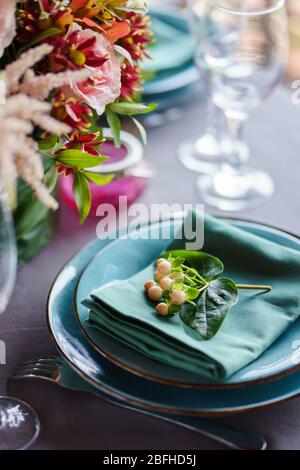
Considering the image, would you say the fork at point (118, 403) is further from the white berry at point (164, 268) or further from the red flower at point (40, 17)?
the red flower at point (40, 17)

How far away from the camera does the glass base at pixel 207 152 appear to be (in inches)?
47.1

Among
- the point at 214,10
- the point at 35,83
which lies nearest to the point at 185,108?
the point at 214,10

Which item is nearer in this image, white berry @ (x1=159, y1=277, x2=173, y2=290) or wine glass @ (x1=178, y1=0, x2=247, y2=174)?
white berry @ (x1=159, y1=277, x2=173, y2=290)

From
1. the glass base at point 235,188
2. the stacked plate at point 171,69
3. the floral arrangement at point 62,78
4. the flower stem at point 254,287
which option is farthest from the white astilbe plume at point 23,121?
the stacked plate at point 171,69

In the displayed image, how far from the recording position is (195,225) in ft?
2.85

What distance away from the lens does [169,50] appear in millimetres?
1363

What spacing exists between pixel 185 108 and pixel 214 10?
24 centimetres

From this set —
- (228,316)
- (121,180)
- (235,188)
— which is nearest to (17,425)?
(228,316)

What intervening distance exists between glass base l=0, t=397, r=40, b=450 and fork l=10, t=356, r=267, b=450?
0.13ft

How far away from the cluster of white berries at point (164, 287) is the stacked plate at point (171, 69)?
0.56 m

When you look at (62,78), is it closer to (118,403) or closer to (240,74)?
(118,403)

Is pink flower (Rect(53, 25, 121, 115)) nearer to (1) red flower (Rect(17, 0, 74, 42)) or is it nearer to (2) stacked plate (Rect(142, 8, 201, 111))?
(1) red flower (Rect(17, 0, 74, 42))

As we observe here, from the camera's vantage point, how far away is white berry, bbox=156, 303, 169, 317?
72 centimetres

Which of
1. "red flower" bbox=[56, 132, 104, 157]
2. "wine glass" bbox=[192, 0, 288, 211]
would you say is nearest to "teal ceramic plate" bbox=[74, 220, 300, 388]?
"red flower" bbox=[56, 132, 104, 157]
